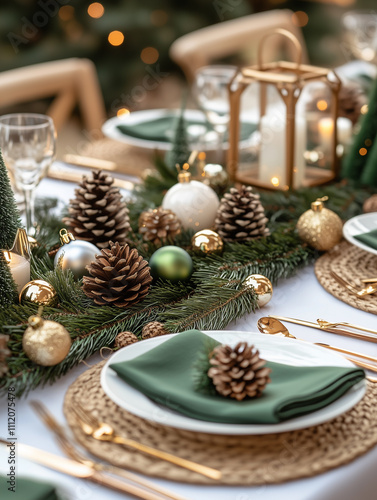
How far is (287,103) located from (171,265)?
44 cm

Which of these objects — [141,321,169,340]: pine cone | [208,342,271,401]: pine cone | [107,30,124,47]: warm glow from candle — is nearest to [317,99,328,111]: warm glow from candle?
[141,321,169,340]: pine cone

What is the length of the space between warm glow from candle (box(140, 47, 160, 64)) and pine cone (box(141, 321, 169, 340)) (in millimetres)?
3494

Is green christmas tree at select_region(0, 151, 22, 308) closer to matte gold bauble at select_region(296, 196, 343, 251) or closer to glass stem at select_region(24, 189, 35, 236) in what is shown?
glass stem at select_region(24, 189, 35, 236)

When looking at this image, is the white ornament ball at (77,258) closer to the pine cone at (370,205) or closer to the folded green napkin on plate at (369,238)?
the folded green napkin on plate at (369,238)

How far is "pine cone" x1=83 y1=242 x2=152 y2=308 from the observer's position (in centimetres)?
81

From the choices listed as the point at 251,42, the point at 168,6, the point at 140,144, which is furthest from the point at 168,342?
the point at 168,6

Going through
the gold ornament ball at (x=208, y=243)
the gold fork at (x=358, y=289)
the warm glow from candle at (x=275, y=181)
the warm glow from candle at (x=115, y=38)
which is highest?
the gold ornament ball at (x=208, y=243)

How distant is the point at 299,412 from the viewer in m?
0.57

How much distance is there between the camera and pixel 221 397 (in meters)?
0.60

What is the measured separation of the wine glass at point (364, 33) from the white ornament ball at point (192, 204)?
41.1 inches

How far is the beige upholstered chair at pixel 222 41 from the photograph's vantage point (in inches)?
87.6

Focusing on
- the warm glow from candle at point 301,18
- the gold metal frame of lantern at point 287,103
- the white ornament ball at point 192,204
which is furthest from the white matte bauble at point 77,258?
the warm glow from candle at point 301,18

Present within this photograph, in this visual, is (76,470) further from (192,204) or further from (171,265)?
(192,204)

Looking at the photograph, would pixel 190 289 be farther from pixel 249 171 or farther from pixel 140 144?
pixel 140 144
